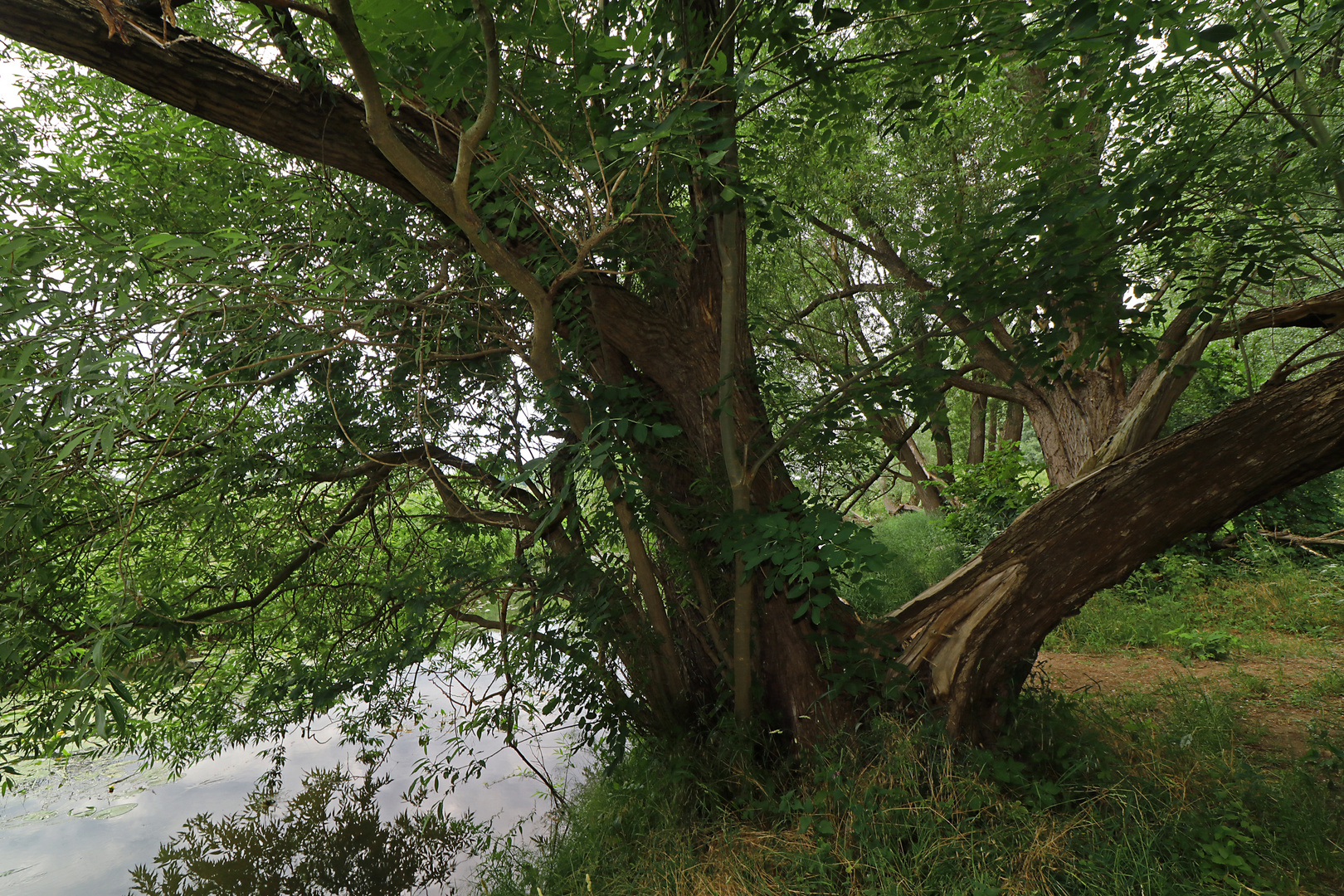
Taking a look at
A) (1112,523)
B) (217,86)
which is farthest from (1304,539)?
(217,86)

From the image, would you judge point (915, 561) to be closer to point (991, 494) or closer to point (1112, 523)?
point (991, 494)

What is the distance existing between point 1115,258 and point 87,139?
5678 mm

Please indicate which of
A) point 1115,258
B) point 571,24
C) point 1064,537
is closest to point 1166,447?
point 1064,537

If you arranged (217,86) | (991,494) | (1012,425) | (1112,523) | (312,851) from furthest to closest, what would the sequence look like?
(1012,425), (991,494), (312,851), (1112,523), (217,86)

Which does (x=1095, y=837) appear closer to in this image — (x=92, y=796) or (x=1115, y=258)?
(x=1115, y=258)

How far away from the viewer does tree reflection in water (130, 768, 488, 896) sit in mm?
4746

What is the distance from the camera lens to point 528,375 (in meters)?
4.27

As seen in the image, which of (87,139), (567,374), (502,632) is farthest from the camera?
(87,139)

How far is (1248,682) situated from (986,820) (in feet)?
10.8

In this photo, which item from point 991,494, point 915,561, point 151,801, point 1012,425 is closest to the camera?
point 151,801

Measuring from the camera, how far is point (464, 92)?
2.62 m

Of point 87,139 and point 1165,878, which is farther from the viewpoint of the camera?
point 87,139

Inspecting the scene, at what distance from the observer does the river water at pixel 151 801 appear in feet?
16.2

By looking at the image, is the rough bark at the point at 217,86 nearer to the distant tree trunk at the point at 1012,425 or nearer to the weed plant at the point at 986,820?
the weed plant at the point at 986,820
